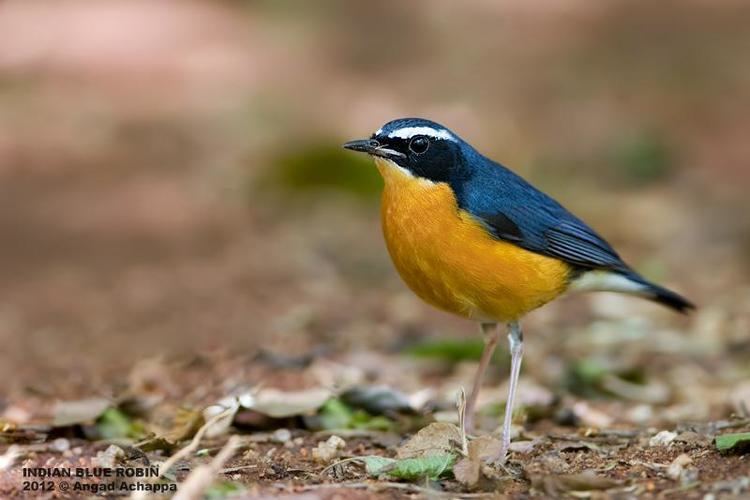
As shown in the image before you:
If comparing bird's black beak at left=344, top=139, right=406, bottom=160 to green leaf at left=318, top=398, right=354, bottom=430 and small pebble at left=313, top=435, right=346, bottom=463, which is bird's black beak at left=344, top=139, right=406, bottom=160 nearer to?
green leaf at left=318, top=398, right=354, bottom=430

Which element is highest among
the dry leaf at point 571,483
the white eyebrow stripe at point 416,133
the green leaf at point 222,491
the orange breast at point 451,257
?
the white eyebrow stripe at point 416,133

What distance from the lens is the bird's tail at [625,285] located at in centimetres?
752

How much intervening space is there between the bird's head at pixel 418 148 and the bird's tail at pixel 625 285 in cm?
115

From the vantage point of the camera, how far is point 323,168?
14633 mm

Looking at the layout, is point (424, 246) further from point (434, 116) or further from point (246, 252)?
point (434, 116)

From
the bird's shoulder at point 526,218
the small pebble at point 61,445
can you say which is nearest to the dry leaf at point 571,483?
the bird's shoulder at point 526,218

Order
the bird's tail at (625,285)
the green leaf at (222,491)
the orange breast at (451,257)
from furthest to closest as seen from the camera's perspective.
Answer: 1. the bird's tail at (625,285)
2. the orange breast at (451,257)
3. the green leaf at (222,491)

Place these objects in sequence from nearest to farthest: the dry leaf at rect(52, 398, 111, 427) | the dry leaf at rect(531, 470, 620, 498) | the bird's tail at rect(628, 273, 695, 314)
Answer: the dry leaf at rect(531, 470, 620, 498) < the dry leaf at rect(52, 398, 111, 427) < the bird's tail at rect(628, 273, 695, 314)

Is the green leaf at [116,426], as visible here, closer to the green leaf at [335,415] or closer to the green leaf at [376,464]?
the green leaf at [335,415]

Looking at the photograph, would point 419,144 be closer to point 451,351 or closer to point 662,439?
point 662,439

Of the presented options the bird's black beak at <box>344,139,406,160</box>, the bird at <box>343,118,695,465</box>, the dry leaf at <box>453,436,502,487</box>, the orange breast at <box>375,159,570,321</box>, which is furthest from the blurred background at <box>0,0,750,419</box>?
the dry leaf at <box>453,436,502,487</box>

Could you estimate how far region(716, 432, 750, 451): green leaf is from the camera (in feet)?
18.5

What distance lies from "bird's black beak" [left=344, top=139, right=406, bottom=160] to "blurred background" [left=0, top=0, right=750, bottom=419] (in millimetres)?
2322

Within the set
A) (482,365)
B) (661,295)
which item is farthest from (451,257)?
(661,295)
